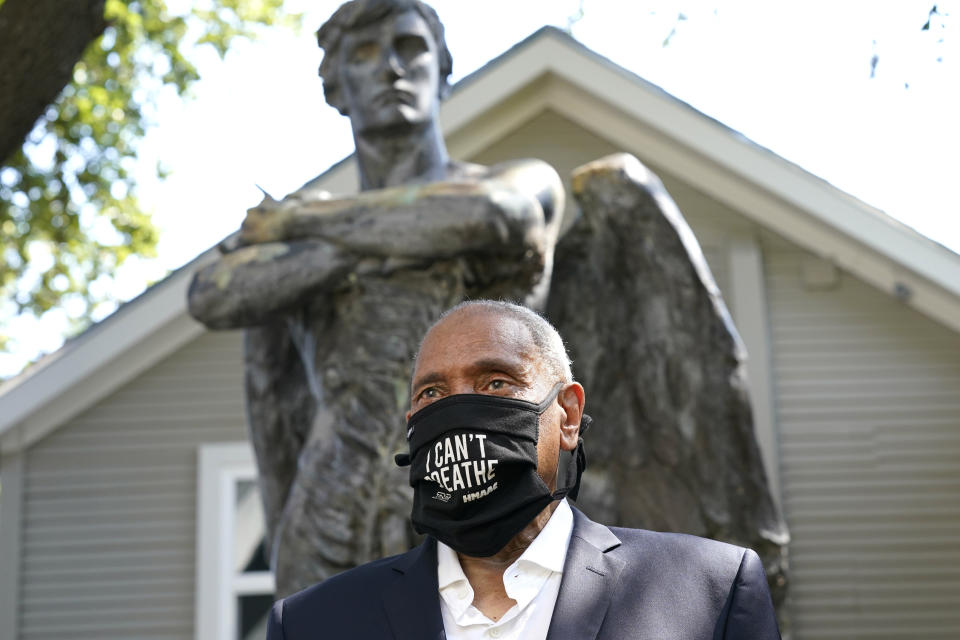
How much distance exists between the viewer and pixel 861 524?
10.2 metres

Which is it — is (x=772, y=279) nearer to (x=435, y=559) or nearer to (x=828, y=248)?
(x=828, y=248)

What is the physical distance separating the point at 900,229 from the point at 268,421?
5.96 meters

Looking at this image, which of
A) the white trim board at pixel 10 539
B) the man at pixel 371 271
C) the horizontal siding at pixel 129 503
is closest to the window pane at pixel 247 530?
the horizontal siding at pixel 129 503

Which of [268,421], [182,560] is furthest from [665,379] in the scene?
[182,560]

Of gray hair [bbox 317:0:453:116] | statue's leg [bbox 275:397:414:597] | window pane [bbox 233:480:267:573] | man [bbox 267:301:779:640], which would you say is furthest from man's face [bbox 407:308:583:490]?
window pane [bbox 233:480:267:573]

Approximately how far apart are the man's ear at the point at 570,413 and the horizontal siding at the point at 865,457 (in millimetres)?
7920

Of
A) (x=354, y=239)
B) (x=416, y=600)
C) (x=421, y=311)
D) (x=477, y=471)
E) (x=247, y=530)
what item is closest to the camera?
(x=477, y=471)

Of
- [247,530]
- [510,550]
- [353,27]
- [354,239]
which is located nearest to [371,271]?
[354,239]

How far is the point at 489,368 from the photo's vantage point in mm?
2506

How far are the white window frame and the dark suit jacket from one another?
26.6 ft

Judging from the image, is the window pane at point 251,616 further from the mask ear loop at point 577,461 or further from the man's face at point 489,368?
the man's face at point 489,368

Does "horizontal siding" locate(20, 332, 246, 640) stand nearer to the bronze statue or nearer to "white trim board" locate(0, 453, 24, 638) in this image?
"white trim board" locate(0, 453, 24, 638)

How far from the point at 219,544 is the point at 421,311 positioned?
22.7 ft

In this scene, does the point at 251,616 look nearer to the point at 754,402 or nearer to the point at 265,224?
the point at 754,402
